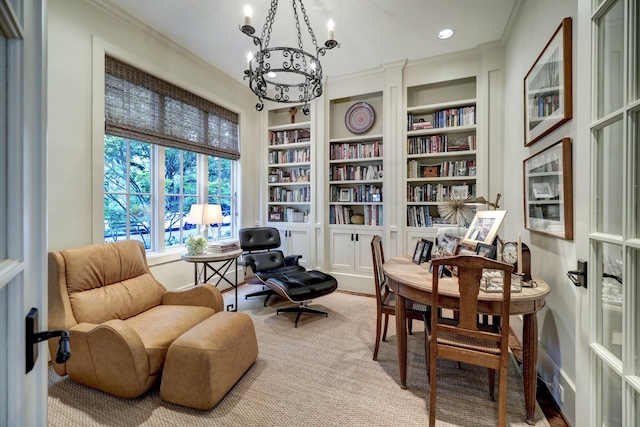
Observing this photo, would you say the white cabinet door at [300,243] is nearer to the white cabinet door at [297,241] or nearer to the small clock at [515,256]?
the white cabinet door at [297,241]

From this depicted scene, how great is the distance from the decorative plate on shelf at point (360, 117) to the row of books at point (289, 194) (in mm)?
1171

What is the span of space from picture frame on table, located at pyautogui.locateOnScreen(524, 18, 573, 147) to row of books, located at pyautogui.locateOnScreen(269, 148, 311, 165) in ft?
9.25

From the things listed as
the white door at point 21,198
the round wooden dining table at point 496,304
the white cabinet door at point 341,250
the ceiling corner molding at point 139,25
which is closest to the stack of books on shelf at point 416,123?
the white cabinet door at point 341,250

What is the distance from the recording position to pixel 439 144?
3.67m

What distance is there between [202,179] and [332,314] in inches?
96.2

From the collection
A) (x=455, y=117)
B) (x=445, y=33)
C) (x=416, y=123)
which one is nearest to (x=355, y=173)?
(x=416, y=123)

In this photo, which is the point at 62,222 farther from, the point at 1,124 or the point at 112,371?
the point at 1,124

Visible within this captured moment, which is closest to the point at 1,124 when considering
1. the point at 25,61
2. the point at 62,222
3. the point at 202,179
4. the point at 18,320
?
the point at 25,61

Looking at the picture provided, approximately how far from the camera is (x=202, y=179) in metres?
3.85

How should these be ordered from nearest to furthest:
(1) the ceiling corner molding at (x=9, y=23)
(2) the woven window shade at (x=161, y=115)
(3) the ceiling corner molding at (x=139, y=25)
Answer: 1. (1) the ceiling corner molding at (x=9, y=23)
2. (3) the ceiling corner molding at (x=139, y=25)
3. (2) the woven window shade at (x=161, y=115)

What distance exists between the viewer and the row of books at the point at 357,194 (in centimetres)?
403

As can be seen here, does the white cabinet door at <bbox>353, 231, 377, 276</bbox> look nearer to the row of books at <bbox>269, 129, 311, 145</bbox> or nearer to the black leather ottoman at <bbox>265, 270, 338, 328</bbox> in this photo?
the black leather ottoman at <bbox>265, 270, 338, 328</bbox>

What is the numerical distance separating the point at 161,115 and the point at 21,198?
3089 mm

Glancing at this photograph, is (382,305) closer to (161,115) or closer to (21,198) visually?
A: (21,198)
